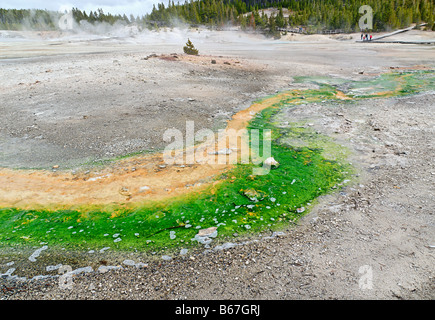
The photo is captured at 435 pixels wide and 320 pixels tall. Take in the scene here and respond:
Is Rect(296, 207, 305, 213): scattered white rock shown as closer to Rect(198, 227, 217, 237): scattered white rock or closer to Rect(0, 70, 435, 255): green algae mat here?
Rect(0, 70, 435, 255): green algae mat

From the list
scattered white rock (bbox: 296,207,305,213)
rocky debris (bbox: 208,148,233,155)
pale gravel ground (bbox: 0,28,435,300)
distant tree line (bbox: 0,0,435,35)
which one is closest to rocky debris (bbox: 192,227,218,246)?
pale gravel ground (bbox: 0,28,435,300)

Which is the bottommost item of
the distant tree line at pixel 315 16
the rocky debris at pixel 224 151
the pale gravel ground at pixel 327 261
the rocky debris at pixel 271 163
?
the pale gravel ground at pixel 327 261

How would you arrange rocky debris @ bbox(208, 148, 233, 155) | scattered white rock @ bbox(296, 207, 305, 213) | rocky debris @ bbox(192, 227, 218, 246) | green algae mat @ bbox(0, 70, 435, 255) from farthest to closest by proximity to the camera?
rocky debris @ bbox(208, 148, 233, 155)
scattered white rock @ bbox(296, 207, 305, 213)
green algae mat @ bbox(0, 70, 435, 255)
rocky debris @ bbox(192, 227, 218, 246)

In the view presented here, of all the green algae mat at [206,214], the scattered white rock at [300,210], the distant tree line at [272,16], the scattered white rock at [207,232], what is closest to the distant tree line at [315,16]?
the distant tree line at [272,16]

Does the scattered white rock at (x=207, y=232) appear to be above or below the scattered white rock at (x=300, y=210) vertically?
below

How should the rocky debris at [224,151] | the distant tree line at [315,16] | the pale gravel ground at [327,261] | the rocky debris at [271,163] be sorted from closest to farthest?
the pale gravel ground at [327,261]
the rocky debris at [271,163]
the rocky debris at [224,151]
the distant tree line at [315,16]

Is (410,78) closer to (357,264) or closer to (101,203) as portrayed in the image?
(357,264)

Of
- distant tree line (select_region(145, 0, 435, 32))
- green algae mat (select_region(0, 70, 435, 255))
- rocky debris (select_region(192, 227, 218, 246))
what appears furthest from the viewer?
distant tree line (select_region(145, 0, 435, 32))

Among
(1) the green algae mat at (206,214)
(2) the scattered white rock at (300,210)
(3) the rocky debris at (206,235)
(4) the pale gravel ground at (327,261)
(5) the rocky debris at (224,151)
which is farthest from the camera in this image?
(5) the rocky debris at (224,151)

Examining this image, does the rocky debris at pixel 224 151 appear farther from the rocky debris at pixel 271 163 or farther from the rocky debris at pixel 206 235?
the rocky debris at pixel 206 235

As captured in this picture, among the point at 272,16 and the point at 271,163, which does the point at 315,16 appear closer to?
the point at 272,16
